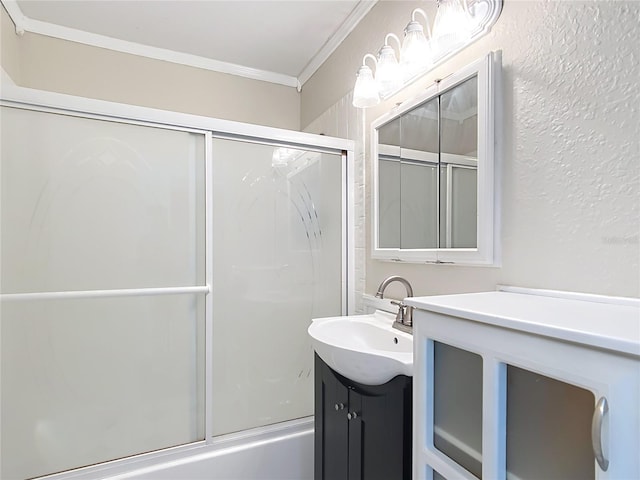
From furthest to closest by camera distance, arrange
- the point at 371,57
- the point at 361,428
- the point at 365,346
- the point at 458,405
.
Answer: the point at 371,57 → the point at 365,346 → the point at 361,428 → the point at 458,405

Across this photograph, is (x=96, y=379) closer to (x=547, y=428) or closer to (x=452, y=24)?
(x=547, y=428)

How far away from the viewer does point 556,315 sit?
0.66 metres

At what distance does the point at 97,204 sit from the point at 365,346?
1238mm

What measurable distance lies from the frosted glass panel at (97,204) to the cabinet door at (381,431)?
0.92m

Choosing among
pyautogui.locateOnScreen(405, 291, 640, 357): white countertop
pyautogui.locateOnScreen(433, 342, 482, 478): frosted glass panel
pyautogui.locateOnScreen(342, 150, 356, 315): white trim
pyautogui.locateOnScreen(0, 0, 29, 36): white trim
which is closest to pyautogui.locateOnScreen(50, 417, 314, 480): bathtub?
pyautogui.locateOnScreen(342, 150, 356, 315): white trim

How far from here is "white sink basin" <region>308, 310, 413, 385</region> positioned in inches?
37.9

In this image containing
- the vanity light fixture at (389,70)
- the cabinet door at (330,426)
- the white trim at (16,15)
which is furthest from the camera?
the white trim at (16,15)

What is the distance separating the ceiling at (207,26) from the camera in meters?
1.85

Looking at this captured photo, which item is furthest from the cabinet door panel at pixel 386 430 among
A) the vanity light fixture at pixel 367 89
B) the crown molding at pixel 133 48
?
the crown molding at pixel 133 48

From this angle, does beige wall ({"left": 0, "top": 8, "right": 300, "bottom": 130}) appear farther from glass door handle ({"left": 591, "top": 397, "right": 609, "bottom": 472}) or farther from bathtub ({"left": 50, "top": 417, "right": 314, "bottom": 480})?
glass door handle ({"left": 591, "top": 397, "right": 609, "bottom": 472})

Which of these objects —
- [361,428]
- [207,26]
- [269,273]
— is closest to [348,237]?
[269,273]

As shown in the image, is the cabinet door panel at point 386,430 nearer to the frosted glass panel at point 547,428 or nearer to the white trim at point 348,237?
the frosted glass panel at point 547,428

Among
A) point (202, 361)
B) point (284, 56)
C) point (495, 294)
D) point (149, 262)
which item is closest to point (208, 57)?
point (284, 56)

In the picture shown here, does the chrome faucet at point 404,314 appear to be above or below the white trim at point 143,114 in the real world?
below
